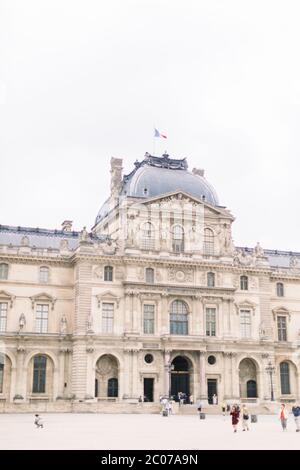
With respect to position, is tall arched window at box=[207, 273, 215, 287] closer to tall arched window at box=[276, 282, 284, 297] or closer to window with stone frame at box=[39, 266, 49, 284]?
tall arched window at box=[276, 282, 284, 297]

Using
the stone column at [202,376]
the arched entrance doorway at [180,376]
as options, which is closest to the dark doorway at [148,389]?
the arched entrance doorway at [180,376]

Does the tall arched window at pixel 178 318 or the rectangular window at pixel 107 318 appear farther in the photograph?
the tall arched window at pixel 178 318

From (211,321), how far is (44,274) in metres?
17.5

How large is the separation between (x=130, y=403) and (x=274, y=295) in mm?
22741

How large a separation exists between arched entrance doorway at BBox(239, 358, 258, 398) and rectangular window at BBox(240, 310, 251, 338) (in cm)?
260

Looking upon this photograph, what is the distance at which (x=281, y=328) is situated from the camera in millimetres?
70250

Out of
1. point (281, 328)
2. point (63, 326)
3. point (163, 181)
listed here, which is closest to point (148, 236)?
point (163, 181)

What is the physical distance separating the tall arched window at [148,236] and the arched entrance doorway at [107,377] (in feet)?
37.9

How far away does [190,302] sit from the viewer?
64.4 meters

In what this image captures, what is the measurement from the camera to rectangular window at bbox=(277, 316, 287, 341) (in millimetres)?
70000

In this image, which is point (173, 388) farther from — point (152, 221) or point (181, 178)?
point (181, 178)

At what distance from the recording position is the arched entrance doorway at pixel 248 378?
65688 mm

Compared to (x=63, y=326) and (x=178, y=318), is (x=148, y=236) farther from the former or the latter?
(x=63, y=326)

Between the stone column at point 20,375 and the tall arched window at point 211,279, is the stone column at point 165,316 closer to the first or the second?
the tall arched window at point 211,279
